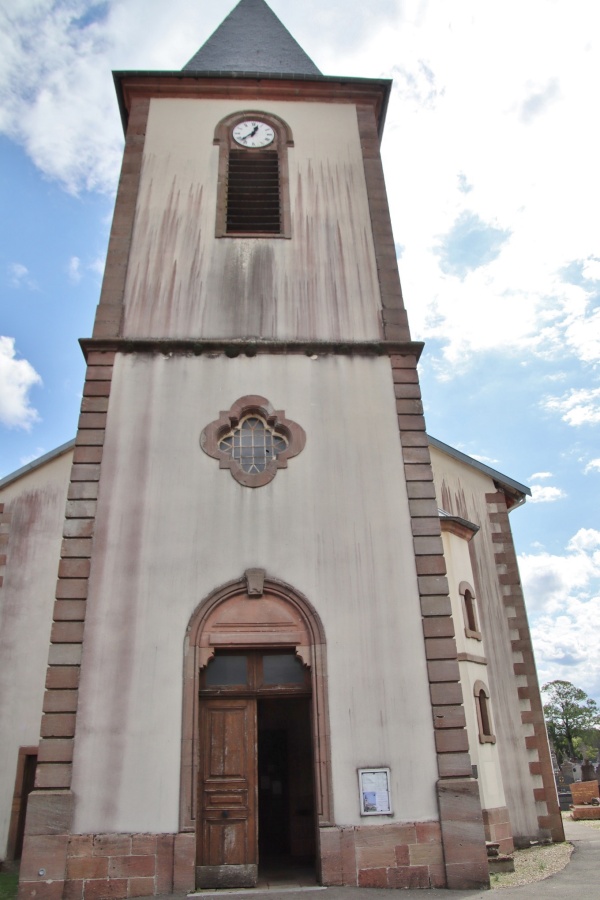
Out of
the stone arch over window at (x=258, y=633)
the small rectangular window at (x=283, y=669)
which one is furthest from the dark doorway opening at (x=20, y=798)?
the small rectangular window at (x=283, y=669)

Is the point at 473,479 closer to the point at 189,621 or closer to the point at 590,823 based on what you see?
the point at 189,621

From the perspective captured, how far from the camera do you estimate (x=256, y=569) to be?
30.7 ft

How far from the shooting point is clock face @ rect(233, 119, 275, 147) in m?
14.1

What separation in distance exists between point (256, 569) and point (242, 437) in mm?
2123

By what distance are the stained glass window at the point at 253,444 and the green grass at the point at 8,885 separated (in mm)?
6139

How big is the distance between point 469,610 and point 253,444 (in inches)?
212

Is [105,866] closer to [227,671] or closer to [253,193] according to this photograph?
[227,671]

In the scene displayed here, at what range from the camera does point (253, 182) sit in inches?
535

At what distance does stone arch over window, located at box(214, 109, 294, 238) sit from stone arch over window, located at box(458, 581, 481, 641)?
7.10 metres

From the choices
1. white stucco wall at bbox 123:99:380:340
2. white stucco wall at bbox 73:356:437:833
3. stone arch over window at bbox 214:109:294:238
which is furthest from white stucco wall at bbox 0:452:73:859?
stone arch over window at bbox 214:109:294:238

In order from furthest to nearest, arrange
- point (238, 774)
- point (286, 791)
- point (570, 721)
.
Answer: point (570, 721)
point (286, 791)
point (238, 774)

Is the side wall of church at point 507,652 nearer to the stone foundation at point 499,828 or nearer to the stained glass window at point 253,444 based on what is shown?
the stone foundation at point 499,828

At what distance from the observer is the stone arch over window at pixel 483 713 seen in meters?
11.8

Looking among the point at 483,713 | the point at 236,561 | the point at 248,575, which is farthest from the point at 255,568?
the point at 483,713
